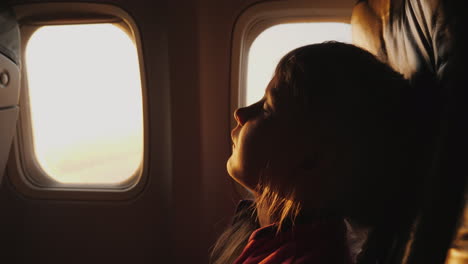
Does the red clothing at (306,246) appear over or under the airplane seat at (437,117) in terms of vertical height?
under

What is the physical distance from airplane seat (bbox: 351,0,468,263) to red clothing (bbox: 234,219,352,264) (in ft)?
0.32

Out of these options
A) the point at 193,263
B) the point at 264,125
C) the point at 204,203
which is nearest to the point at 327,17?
the point at 264,125

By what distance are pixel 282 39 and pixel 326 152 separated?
2.81ft

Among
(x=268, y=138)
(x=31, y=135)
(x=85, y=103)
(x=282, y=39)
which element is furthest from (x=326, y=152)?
(x=31, y=135)

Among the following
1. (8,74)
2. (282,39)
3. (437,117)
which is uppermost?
(282,39)

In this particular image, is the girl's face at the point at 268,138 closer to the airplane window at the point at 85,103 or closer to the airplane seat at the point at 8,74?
the airplane seat at the point at 8,74

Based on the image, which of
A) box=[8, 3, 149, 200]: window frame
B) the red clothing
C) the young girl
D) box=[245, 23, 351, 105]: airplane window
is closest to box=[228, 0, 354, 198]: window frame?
box=[245, 23, 351, 105]: airplane window

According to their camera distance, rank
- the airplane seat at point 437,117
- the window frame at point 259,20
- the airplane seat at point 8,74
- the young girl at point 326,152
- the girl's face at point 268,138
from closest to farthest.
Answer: the airplane seat at point 437,117
the young girl at point 326,152
the girl's face at point 268,138
the airplane seat at point 8,74
the window frame at point 259,20

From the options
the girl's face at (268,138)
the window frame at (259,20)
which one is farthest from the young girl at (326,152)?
the window frame at (259,20)

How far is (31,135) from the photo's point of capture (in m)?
1.73

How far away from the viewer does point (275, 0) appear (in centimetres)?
132

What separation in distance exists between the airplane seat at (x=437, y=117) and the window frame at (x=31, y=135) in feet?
3.65

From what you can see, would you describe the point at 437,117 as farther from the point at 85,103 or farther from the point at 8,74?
the point at 85,103

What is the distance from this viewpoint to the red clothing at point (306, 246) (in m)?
0.71
